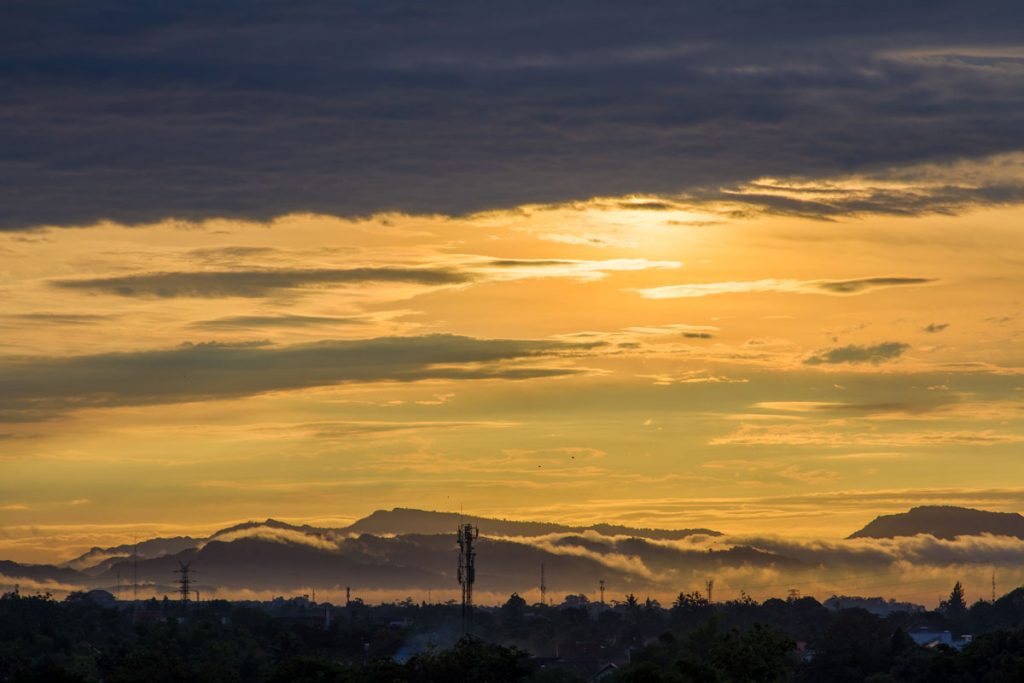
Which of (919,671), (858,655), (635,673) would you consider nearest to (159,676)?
(635,673)

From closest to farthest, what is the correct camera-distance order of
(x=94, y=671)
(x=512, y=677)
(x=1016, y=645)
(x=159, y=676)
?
1. (x=512, y=677)
2. (x=159, y=676)
3. (x=1016, y=645)
4. (x=94, y=671)

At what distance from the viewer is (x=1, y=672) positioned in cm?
18350

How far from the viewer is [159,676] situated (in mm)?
137375

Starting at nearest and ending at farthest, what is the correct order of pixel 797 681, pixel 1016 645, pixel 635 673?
pixel 635 673 < pixel 1016 645 < pixel 797 681

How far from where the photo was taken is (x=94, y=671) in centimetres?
17650

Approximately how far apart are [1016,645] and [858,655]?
3984cm

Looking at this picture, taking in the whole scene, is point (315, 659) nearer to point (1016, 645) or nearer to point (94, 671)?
point (94, 671)

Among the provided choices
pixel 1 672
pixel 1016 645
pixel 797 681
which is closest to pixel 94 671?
pixel 1 672

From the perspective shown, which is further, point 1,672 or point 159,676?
point 1,672

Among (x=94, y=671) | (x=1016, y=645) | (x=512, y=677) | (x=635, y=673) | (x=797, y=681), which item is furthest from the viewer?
(x=797, y=681)

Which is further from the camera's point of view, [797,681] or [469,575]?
[797,681]

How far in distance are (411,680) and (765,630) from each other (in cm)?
2492

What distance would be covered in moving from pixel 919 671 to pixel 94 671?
77039 millimetres

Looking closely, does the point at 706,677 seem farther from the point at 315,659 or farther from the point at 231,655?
the point at 231,655
